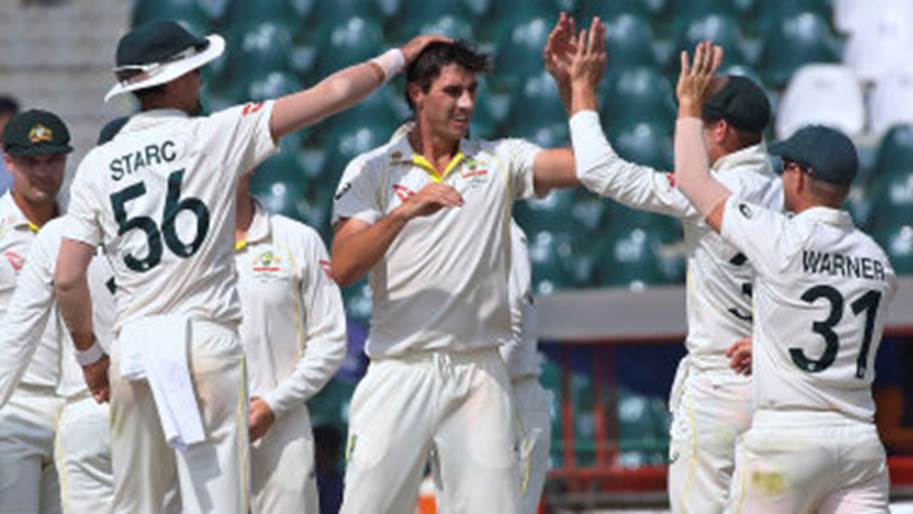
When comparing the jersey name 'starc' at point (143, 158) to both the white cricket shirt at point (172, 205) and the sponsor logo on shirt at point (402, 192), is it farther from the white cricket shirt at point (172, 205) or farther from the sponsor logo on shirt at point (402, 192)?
the sponsor logo on shirt at point (402, 192)

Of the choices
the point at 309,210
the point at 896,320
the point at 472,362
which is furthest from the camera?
the point at 309,210

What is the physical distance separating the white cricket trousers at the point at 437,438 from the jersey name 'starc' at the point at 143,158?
3.52ft

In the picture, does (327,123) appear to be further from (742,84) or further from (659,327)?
(742,84)

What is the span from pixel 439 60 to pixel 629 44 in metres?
8.20

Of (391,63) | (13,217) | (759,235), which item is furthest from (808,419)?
(13,217)

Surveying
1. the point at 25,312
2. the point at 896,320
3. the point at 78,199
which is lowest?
the point at 896,320

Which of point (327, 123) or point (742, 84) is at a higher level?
point (742, 84)

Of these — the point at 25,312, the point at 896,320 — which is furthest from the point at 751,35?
the point at 25,312

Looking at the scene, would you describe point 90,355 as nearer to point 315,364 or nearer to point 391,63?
point 315,364

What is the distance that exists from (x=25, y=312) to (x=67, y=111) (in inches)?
318

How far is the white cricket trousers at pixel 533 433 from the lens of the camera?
27.9 ft

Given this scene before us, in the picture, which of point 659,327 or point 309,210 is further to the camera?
point 309,210

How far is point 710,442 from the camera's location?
283 inches

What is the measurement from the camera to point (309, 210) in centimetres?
1439
